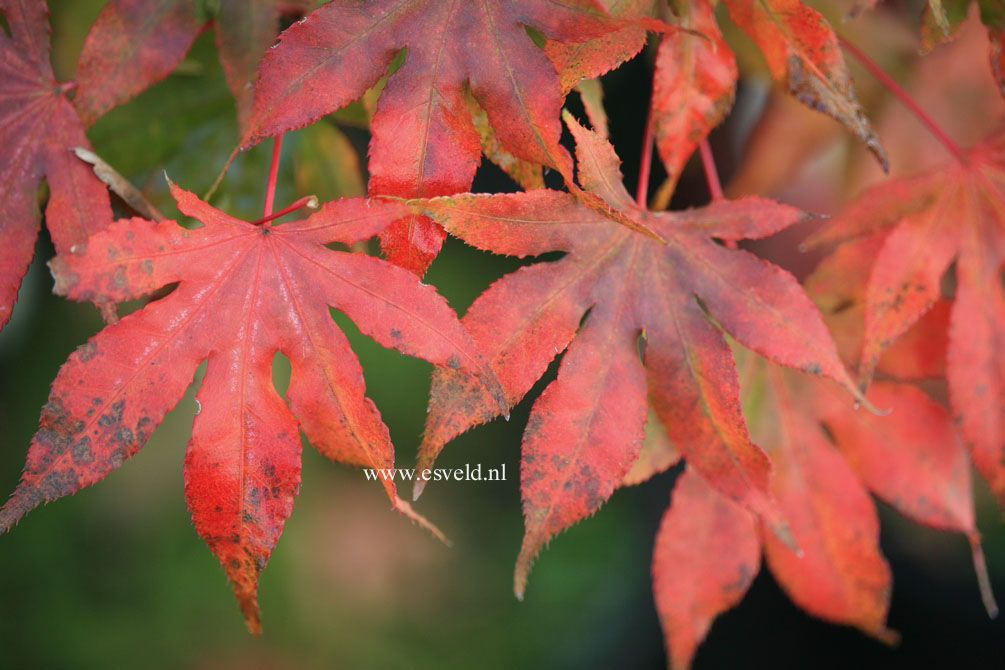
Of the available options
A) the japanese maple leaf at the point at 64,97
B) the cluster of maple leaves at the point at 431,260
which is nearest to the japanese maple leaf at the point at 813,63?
the cluster of maple leaves at the point at 431,260

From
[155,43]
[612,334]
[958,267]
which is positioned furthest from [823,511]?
[155,43]

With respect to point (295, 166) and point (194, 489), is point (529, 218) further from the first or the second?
point (295, 166)

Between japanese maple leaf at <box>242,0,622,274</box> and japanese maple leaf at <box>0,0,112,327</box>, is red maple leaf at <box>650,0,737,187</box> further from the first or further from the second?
japanese maple leaf at <box>0,0,112,327</box>

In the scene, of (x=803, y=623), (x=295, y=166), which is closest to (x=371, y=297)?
(x=295, y=166)

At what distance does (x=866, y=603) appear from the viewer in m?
0.83

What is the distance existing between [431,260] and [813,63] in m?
0.37

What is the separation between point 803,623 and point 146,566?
1.72m

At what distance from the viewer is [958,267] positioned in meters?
0.74

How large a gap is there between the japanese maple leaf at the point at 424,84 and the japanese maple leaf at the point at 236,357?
0.04 m

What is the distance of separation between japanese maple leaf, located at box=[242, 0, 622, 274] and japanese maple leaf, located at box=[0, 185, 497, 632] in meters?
0.04

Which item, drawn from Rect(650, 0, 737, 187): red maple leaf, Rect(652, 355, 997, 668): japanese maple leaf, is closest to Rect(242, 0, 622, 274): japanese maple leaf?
Rect(650, 0, 737, 187): red maple leaf

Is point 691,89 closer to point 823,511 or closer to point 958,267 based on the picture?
point 958,267

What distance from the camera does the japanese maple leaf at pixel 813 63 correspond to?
578 mm

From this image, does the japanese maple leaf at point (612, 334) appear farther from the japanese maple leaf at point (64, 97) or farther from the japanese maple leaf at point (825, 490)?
the japanese maple leaf at point (64, 97)
